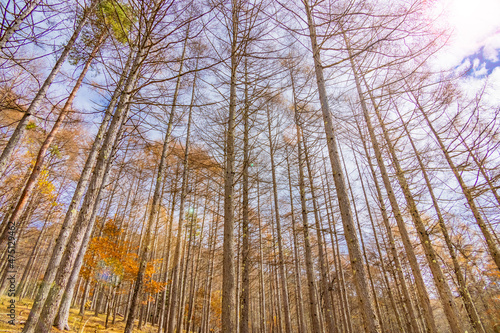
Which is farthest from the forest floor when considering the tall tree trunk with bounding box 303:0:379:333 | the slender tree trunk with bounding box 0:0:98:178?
the tall tree trunk with bounding box 303:0:379:333

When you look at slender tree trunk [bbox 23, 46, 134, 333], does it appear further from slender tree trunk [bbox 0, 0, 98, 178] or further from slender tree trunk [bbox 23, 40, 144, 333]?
slender tree trunk [bbox 0, 0, 98, 178]

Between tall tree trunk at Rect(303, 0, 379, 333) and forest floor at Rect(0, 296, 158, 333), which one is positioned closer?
tall tree trunk at Rect(303, 0, 379, 333)

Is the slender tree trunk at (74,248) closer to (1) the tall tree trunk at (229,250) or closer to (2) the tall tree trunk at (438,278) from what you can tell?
(1) the tall tree trunk at (229,250)

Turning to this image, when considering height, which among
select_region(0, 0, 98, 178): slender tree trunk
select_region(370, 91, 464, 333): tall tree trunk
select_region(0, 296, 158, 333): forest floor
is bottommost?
select_region(0, 296, 158, 333): forest floor

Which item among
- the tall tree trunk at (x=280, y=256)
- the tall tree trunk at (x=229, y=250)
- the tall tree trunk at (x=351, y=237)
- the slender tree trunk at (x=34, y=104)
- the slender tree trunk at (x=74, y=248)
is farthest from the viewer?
the tall tree trunk at (x=280, y=256)

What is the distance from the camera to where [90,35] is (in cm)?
704

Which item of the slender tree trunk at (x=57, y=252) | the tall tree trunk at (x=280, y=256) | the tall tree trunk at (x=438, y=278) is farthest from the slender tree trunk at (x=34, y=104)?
the tall tree trunk at (x=438, y=278)

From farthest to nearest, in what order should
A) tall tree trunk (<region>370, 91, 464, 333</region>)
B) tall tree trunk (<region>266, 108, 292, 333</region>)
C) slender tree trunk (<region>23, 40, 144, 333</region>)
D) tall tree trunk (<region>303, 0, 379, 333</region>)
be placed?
tall tree trunk (<region>266, 108, 292, 333</region>) → tall tree trunk (<region>370, 91, 464, 333</region>) → tall tree trunk (<region>303, 0, 379, 333</region>) → slender tree trunk (<region>23, 40, 144, 333</region>)

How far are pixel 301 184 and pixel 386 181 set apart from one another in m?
2.69

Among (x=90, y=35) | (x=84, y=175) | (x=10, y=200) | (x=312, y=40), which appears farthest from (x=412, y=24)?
(x=10, y=200)

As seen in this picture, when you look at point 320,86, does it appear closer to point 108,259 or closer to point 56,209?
point 108,259

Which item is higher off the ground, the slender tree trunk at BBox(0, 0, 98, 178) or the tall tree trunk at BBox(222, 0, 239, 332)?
the slender tree trunk at BBox(0, 0, 98, 178)

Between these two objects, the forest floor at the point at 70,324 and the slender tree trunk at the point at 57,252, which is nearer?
the slender tree trunk at the point at 57,252

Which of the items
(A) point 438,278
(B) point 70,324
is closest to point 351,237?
(A) point 438,278
